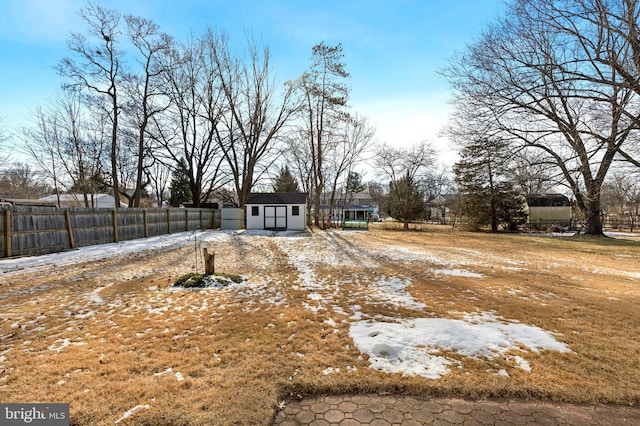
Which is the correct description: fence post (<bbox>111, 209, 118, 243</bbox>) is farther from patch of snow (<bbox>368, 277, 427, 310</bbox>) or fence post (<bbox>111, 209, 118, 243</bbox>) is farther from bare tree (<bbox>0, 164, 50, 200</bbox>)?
bare tree (<bbox>0, 164, 50, 200</bbox>)

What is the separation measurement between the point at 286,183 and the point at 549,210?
3003cm

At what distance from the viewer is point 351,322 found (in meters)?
4.21

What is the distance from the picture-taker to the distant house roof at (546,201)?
90.1ft

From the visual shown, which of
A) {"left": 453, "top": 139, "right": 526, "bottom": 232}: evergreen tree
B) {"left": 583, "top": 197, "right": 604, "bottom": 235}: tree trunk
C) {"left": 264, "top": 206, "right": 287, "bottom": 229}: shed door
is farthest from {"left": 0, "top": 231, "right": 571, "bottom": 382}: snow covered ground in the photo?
{"left": 453, "top": 139, "right": 526, "bottom": 232}: evergreen tree

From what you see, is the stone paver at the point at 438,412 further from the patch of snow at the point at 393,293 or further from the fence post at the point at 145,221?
the fence post at the point at 145,221

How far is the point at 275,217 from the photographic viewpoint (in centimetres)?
2209

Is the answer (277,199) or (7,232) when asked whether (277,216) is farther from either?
(7,232)

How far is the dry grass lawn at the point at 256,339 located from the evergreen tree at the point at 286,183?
Result: 31.4 metres

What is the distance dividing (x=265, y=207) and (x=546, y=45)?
18387 millimetres

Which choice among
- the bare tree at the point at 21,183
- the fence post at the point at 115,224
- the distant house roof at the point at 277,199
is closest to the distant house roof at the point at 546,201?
the distant house roof at the point at 277,199

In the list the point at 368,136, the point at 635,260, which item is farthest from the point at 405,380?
the point at 368,136

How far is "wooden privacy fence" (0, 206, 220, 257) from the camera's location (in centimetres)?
882

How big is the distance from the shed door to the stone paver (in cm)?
1985

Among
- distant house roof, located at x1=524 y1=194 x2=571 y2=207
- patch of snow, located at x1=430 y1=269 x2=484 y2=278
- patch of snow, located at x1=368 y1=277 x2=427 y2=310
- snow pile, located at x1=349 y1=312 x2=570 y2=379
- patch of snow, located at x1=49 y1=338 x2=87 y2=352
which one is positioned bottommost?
patch of snow, located at x1=430 y1=269 x2=484 y2=278
